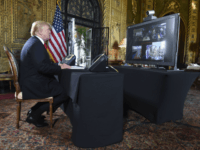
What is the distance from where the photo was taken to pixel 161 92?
2.04 m

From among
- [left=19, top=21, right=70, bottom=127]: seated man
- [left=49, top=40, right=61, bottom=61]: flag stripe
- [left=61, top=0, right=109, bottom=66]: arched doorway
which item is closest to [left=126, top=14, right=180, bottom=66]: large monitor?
[left=19, top=21, right=70, bottom=127]: seated man

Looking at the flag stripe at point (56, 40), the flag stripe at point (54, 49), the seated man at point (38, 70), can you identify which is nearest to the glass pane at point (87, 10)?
the flag stripe at point (56, 40)

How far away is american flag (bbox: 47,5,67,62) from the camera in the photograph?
4820 millimetres

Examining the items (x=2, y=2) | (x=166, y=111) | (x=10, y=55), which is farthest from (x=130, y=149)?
(x=2, y=2)

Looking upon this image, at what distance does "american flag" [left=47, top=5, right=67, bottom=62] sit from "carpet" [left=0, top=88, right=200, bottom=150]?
9.14ft

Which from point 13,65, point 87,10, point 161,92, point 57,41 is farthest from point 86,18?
point 161,92

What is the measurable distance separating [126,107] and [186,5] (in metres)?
10.5

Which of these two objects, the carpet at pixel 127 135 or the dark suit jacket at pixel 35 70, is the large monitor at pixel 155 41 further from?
the dark suit jacket at pixel 35 70

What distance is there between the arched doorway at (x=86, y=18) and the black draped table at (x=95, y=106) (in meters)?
4.71

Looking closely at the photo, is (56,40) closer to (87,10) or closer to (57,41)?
(57,41)

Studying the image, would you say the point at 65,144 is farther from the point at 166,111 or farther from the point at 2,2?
the point at 2,2

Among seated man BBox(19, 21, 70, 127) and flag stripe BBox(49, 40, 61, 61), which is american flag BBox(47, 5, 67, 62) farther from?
seated man BBox(19, 21, 70, 127)

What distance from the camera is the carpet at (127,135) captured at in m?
1.57

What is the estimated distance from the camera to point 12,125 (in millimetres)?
2041
